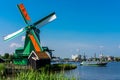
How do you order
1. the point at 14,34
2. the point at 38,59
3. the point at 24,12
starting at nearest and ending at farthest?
the point at 38,59 → the point at 14,34 → the point at 24,12

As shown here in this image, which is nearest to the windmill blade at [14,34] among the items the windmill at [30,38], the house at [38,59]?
the windmill at [30,38]

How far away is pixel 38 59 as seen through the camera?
4962 centimetres

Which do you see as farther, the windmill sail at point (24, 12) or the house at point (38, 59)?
the windmill sail at point (24, 12)

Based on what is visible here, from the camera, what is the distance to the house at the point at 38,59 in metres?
49.9

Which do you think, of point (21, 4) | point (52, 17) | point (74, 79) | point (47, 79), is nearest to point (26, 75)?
point (47, 79)

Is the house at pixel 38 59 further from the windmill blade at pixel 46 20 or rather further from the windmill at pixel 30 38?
the windmill blade at pixel 46 20

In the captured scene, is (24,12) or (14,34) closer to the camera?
(14,34)

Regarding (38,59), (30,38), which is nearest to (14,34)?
(30,38)

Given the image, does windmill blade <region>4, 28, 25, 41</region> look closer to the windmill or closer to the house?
the windmill

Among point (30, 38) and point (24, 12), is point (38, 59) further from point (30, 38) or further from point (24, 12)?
point (24, 12)

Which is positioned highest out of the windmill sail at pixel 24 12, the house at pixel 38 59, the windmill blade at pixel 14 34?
the windmill sail at pixel 24 12

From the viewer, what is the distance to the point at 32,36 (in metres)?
52.4

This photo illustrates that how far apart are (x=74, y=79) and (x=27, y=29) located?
4238cm

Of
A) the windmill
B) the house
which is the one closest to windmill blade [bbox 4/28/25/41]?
the windmill
